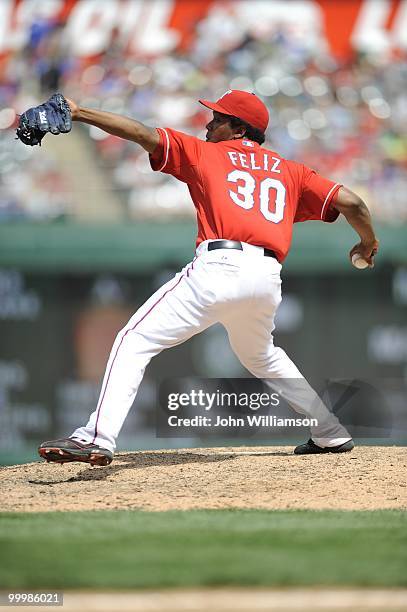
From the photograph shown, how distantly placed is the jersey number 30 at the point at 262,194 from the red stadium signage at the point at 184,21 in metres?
6.29

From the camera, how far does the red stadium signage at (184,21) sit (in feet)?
33.0

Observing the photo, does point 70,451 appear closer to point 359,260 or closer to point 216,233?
point 216,233

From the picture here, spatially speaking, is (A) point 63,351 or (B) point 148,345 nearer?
(B) point 148,345

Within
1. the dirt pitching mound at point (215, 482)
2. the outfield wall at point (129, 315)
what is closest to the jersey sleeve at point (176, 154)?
the dirt pitching mound at point (215, 482)

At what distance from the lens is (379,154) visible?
27.9 ft

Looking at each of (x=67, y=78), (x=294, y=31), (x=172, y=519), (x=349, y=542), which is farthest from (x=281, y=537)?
(x=294, y=31)

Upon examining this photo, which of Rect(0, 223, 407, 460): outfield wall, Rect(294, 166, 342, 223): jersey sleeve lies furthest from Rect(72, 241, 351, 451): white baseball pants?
Rect(0, 223, 407, 460): outfield wall

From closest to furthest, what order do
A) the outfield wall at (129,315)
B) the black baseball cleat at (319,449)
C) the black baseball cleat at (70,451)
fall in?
the black baseball cleat at (70,451), the black baseball cleat at (319,449), the outfield wall at (129,315)

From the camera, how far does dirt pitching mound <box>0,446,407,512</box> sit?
3572 millimetres

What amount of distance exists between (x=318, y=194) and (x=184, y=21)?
21.8 ft

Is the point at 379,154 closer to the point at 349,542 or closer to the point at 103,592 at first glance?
the point at 349,542

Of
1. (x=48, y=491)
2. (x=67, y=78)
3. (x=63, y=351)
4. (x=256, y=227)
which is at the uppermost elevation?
(x=67, y=78)

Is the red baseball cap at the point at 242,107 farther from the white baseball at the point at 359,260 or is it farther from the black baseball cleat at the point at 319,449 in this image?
the black baseball cleat at the point at 319,449

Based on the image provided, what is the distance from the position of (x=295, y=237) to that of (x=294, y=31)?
4429mm
